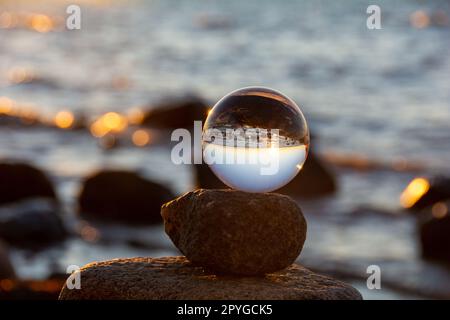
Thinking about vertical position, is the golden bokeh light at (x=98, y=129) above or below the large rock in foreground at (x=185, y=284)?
above

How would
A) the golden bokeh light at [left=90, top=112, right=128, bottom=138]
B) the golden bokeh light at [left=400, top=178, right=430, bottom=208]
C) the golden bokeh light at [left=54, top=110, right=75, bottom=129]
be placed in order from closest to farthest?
1. the golden bokeh light at [left=400, top=178, right=430, bottom=208]
2. the golden bokeh light at [left=90, top=112, right=128, bottom=138]
3. the golden bokeh light at [left=54, top=110, right=75, bottom=129]

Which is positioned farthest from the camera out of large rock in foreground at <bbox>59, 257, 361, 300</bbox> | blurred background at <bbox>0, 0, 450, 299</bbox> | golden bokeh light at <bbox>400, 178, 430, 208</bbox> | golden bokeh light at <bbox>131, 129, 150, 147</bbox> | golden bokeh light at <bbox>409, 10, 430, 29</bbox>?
golden bokeh light at <bbox>409, 10, 430, 29</bbox>

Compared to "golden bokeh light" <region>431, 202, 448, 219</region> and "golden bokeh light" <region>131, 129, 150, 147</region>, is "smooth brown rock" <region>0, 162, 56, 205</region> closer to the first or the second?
"golden bokeh light" <region>131, 129, 150, 147</region>

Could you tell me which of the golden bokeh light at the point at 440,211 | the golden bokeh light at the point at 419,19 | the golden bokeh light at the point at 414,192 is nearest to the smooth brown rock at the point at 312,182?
the golden bokeh light at the point at 414,192

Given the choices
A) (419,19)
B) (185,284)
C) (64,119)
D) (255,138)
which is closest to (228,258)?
(185,284)

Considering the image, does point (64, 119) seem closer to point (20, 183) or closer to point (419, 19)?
point (20, 183)

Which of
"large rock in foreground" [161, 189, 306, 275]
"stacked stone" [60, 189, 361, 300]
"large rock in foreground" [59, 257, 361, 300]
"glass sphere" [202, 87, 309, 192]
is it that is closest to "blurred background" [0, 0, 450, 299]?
"large rock in foreground" [59, 257, 361, 300]

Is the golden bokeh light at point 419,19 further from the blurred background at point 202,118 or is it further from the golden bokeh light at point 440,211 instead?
the golden bokeh light at point 440,211
